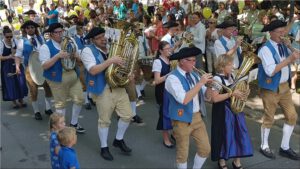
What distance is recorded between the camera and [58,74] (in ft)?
21.7

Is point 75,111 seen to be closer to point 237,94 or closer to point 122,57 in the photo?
point 122,57

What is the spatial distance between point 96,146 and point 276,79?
306cm

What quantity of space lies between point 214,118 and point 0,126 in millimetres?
4521

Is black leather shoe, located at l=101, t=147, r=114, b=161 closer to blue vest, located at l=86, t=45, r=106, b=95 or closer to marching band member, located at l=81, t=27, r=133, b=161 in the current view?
marching band member, located at l=81, t=27, r=133, b=161

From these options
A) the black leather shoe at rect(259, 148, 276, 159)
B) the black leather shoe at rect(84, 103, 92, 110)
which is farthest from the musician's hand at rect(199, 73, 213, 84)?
the black leather shoe at rect(84, 103, 92, 110)

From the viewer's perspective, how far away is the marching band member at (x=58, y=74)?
21.0 ft

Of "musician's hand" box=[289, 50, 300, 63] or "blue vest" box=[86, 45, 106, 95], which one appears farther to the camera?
"blue vest" box=[86, 45, 106, 95]

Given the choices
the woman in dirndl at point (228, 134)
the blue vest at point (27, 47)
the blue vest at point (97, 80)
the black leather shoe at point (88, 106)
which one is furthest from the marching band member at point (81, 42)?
the woman in dirndl at point (228, 134)

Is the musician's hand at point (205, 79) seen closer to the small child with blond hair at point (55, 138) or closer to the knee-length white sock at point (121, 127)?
the small child with blond hair at point (55, 138)

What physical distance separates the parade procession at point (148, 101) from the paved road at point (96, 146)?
16mm

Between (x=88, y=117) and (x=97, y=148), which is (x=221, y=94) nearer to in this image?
(x=97, y=148)

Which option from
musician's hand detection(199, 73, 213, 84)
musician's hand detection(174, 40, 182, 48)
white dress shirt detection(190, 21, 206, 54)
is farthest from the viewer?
white dress shirt detection(190, 21, 206, 54)

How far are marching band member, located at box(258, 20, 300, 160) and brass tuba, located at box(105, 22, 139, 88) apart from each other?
1842mm

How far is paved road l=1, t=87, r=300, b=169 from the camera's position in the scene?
234 inches
